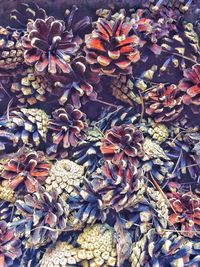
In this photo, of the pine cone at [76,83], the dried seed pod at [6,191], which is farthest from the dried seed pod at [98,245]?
the pine cone at [76,83]

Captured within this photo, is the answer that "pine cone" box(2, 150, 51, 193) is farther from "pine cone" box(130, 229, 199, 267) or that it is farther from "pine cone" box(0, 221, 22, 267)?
"pine cone" box(130, 229, 199, 267)

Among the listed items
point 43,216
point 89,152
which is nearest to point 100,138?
point 89,152

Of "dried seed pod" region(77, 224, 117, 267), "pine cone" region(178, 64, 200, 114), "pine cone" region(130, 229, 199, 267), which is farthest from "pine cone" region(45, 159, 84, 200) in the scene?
"pine cone" region(178, 64, 200, 114)

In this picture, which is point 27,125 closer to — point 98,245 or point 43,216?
point 43,216

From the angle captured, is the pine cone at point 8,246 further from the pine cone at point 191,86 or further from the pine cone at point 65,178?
the pine cone at point 191,86

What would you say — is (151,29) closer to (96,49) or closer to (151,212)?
(96,49)

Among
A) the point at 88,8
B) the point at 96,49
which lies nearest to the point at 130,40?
the point at 96,49
